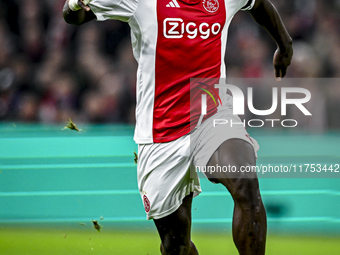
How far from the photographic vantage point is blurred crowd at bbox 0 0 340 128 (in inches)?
224

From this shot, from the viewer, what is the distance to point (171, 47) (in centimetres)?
260

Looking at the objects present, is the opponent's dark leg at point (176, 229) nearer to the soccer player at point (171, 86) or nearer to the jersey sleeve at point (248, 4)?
the soccer player at point (171, 86)

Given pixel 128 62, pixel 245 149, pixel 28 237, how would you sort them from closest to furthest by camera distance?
pixel 245 149 < pixel 28 237 < pixel 128 62

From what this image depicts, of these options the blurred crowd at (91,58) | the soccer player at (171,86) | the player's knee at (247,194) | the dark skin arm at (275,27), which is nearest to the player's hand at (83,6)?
the soccer player at (171,86)

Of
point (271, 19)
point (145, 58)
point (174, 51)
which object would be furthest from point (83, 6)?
point (271, 19)

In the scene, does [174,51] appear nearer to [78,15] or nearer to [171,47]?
[171,47]

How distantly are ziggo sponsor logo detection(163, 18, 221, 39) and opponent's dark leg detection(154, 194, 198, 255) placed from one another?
2.96 ft

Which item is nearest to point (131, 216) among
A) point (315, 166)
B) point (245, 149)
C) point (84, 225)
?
point (84, 225)

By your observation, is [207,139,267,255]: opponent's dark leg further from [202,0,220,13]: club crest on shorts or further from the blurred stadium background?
the blurred stadium background

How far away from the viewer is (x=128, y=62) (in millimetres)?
5816

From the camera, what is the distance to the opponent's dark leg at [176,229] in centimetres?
269

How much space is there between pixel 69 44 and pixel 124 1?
11.8 feet

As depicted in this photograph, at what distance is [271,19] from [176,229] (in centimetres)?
138

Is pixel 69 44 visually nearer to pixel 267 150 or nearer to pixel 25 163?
pixel 25 163
